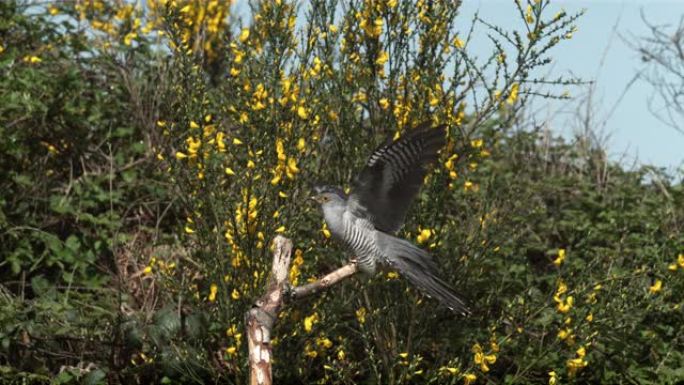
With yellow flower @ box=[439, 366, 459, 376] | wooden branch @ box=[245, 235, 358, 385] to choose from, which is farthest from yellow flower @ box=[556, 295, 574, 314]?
wooden branch @ box=[245, 235, 358, 385]

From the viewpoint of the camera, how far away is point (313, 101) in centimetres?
524

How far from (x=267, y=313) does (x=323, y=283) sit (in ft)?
1.02

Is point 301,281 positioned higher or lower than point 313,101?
lower

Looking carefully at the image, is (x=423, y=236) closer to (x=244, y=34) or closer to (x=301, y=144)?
(x=301, y=144)

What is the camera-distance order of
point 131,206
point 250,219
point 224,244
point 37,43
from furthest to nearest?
1. point 37,43
2. point 131,206
3. point 224,244
4. point 250,219

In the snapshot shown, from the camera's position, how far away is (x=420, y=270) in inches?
179

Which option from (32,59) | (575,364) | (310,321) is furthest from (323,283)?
(32,59)

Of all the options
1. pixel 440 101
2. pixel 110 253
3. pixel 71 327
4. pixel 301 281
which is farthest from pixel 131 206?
pixel 440 101

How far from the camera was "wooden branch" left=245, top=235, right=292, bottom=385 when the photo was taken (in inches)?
180

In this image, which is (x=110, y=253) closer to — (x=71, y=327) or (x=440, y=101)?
(x=71, y=327)

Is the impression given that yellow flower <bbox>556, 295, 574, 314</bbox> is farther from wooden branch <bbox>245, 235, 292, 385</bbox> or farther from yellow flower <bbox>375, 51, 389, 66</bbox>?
wooden branch <bbox>245, 235, 292, 385</bbox>

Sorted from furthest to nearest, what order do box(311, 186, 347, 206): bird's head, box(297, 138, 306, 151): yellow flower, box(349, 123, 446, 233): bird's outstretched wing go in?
box(297, 138, 306, 151): yellow flower, box(311, 186, 347, 206): bird's head, box(349, 123, 446, 233): bird's outstretched wing

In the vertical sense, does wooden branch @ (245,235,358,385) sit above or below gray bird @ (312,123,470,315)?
below

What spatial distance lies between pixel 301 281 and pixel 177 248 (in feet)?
5.92
